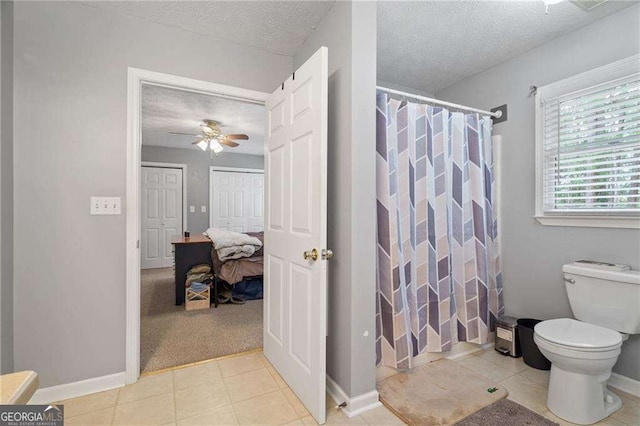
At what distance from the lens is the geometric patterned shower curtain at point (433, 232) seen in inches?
76.9

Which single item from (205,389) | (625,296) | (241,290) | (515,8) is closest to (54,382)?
(205,389)

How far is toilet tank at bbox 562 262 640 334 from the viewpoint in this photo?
1.73 metres

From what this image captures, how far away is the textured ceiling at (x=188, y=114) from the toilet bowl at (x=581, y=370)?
3.08 meters

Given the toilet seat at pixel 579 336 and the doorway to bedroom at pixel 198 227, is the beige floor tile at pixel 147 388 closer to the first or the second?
the doorway to bedroom at pixel 198 227

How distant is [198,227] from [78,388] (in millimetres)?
4443

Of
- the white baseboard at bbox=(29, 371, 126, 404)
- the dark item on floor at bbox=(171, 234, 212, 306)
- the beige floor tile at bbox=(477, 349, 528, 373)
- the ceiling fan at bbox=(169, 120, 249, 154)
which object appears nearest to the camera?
the white baseboard at bbox=(29, 371, 126, 404)

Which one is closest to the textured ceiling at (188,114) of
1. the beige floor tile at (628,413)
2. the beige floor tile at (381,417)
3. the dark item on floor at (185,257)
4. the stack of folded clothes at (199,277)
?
the dark item on floor at (185,257)

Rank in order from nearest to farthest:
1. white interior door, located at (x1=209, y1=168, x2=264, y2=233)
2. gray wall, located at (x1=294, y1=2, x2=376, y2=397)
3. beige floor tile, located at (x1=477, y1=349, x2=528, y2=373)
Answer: gray wall, located at (x1=294, y1=2, x2=376, y2=397), beige floor tile, located at (x1=477, y1=349, x2=528, y2=373), white interior door, located at (x1=209, y1=168, x2=264, y2=233)

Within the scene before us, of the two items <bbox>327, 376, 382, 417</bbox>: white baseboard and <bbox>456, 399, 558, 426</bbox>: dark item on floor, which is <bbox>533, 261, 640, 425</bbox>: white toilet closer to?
<bbox>456, 399, 558, 426</bbox>: dark item on floor

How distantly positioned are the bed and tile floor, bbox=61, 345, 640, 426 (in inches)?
53.5

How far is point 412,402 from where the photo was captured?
1.73 m

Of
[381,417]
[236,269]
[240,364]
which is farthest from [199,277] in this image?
[381,417]

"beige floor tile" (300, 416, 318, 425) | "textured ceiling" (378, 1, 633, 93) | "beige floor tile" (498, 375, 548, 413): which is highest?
"textured ceiling" (378, 1, 633, 93)

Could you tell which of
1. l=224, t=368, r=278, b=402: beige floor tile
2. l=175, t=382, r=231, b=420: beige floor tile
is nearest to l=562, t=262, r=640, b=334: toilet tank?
l=224, t=368, r=278, b=402: beige floor tile
